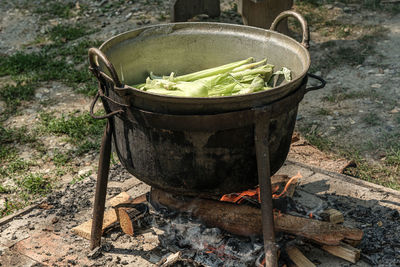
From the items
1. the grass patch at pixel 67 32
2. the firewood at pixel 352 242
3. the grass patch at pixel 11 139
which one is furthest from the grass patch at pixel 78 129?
the firewood at pixel 352 242

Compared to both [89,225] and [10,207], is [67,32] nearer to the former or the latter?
[10,207]

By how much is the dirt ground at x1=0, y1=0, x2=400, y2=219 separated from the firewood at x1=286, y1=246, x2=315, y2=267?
1244mm

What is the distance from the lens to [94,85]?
19.5 feet

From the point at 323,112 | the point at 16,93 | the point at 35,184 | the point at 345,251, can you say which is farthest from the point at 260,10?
the point at 345,251

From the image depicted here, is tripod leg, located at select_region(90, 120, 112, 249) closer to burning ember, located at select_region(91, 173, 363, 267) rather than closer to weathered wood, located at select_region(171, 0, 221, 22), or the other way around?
burning ember, located at select_region(91, 173, 363, 267)

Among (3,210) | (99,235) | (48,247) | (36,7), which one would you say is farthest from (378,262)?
(36,7)

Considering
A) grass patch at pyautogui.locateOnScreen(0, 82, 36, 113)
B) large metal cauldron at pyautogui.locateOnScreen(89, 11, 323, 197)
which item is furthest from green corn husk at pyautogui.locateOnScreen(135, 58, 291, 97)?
grass patch at pyautogui.locateOnScreen(0, 82, 36, 113)

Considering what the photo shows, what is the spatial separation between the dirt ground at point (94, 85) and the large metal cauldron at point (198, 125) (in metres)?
1.45

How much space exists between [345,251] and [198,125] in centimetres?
129

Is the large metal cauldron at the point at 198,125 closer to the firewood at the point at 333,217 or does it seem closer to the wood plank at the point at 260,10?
the firewood at the point at 333,217

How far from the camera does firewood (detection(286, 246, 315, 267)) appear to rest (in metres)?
2.87

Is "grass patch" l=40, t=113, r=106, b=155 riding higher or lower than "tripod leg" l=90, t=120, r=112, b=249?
lower

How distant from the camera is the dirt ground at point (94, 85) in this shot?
4391 mm

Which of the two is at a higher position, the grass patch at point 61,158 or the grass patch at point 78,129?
the grass patch at point 78,129
